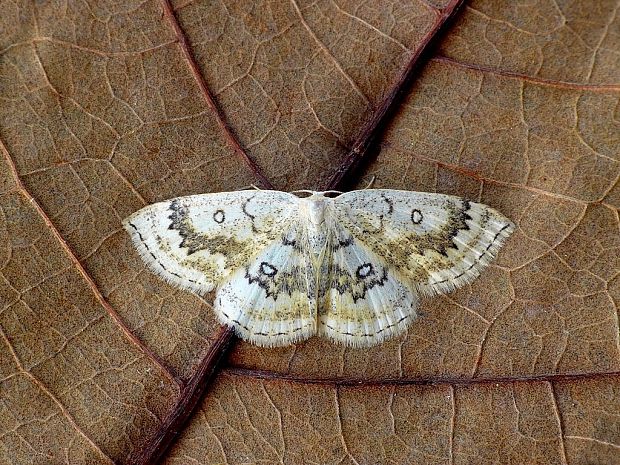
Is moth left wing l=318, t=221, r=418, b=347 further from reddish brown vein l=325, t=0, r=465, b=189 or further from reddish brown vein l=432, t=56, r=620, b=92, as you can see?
reddish brown vein l=432, t=56, r=620, b=92

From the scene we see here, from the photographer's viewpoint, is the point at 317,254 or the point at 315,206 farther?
the point at 317,254

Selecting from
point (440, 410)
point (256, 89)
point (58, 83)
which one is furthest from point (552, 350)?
point (58, 83)

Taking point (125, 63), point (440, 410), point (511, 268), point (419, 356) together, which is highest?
point (125, 63)

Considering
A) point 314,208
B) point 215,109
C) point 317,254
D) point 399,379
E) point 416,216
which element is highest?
point 215,109

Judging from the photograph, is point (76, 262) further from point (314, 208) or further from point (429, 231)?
point (429, 231)

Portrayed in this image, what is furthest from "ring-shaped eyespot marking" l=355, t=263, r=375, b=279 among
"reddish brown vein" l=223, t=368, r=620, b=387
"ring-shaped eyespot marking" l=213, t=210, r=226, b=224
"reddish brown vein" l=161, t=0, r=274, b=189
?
"ring-shaped eyespot marking" l=213, t=210, r=226, b=224

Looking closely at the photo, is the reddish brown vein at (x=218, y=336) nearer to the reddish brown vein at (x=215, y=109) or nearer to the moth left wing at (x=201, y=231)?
the reddish brown vein at (x=215, y=109)

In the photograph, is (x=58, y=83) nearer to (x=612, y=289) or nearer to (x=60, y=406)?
(x=60, y=406)

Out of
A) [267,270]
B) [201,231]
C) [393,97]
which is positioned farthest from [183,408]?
[393,97]
